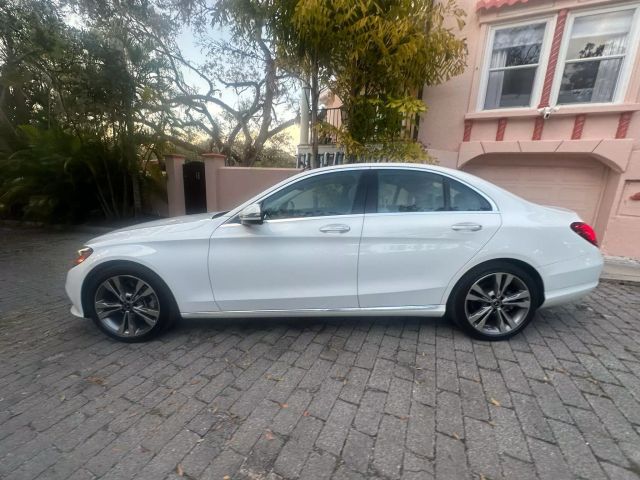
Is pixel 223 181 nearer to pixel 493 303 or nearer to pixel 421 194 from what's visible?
pixel 421 194

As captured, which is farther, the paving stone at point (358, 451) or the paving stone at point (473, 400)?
the paving stone at point (473, 400)

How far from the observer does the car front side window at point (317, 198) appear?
2617 mm

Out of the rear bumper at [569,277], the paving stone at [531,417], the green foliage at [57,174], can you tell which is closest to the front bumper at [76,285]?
the paving stone at [531,417]

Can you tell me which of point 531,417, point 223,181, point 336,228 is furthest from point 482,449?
point 223,181

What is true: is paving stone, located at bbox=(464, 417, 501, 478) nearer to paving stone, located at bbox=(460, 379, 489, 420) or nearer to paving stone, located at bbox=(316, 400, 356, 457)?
paving stone, located at bbox=(460, 379, 489, 420)

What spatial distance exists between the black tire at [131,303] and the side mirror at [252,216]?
93cm

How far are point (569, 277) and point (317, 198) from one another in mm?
2337

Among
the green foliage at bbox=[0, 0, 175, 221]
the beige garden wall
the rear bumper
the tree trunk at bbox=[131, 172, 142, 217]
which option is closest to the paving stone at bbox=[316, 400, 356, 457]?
the rear bumper

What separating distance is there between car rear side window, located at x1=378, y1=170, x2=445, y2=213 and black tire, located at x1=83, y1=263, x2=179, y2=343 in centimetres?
207

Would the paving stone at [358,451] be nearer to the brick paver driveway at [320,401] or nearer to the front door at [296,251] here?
the brick paver driveway at [320,401]

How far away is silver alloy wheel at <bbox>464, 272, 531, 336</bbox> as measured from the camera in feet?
8.66

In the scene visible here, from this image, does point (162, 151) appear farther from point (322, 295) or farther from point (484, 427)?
point (484, 427)

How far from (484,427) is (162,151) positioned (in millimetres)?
8350

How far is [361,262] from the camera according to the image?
8.32 feet
